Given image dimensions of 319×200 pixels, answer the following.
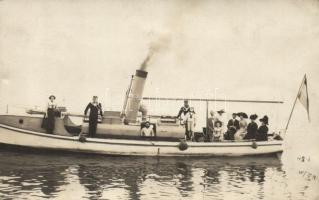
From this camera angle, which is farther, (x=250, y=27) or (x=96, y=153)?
(x=96, y=153)

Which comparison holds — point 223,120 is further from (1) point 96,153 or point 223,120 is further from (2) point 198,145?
(1) point 96,153

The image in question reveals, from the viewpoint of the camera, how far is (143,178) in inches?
302

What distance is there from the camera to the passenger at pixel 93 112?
8.67 metres

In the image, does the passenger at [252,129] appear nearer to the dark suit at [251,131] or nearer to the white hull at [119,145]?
the dark suit at [251,131]

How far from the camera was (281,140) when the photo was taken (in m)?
10.1

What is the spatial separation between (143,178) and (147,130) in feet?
5.68

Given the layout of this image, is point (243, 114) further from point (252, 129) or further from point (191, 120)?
point (191, 120)

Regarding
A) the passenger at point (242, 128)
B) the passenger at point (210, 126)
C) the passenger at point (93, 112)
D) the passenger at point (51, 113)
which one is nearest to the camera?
the passenger at point (51, 113)

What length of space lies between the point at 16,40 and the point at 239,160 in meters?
4.74

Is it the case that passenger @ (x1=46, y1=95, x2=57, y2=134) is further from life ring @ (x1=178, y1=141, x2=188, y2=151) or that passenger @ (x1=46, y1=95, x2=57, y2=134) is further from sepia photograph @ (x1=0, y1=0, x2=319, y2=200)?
life ring @ (x1=178, y1=141, x2=188, y2=151)

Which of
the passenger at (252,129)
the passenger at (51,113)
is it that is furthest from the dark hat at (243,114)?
the passenger at (51,113)

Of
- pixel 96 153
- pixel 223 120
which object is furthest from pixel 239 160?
pixel 96 153

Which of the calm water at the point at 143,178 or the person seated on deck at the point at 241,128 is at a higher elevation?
the person seated on deck at the point at 241,128

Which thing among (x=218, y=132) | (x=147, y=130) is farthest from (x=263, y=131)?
(x=147, y=130)
